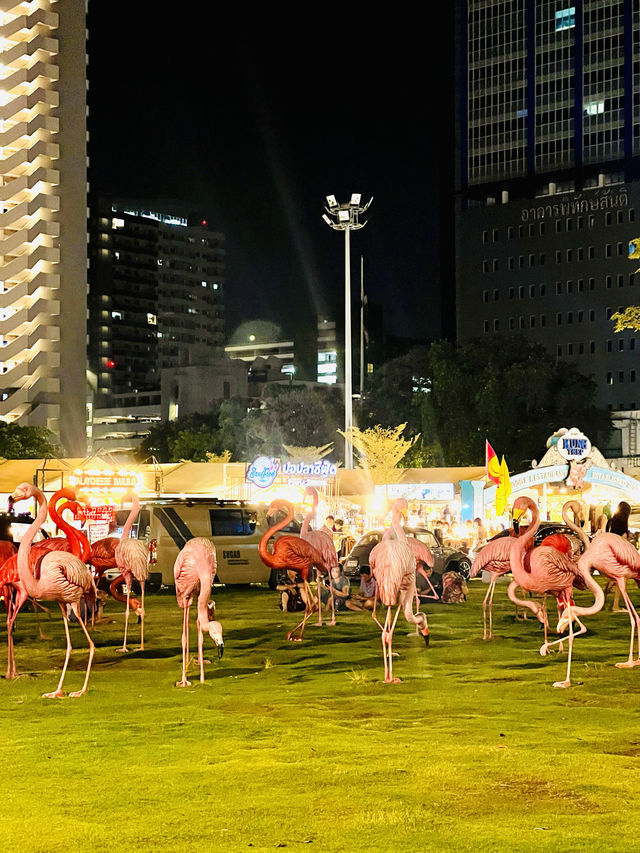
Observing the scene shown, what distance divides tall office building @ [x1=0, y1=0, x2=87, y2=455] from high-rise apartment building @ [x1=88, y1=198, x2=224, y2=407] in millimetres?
55304

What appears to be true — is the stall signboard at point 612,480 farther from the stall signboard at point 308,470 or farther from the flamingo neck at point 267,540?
the flamingo neck at point 267,540

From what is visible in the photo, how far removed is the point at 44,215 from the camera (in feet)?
317

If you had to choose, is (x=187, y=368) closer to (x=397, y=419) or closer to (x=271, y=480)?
(x=397, y=419)

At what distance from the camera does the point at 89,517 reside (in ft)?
94.3

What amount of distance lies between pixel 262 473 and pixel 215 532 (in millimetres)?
7590

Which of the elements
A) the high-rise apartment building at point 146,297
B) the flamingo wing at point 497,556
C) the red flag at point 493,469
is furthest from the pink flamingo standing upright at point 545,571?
the high-rise apartment building at point 146,297

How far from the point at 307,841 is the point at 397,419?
2895 inches

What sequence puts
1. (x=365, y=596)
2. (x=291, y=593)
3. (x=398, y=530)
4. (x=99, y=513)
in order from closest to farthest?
(x=398, y=530) → (x=291, y=593) → (x=365, y=596) → (x=99, y=513)

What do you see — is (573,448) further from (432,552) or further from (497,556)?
(497,556)

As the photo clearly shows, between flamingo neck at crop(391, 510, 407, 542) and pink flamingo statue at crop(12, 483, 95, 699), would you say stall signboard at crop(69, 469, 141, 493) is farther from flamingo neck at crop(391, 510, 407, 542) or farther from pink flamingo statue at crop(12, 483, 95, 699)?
pink flamingo statue at crop(12, 483, 95, 699)

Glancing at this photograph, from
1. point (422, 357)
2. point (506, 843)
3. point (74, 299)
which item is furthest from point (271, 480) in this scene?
point (74, 299)

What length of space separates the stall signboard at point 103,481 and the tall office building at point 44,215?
6242cm

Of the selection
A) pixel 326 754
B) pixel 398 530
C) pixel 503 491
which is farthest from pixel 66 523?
pixel 503 491

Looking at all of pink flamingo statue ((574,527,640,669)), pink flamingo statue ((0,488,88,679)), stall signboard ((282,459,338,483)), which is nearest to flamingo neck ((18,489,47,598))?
pink flamingo statue ((0,488,88,679))
